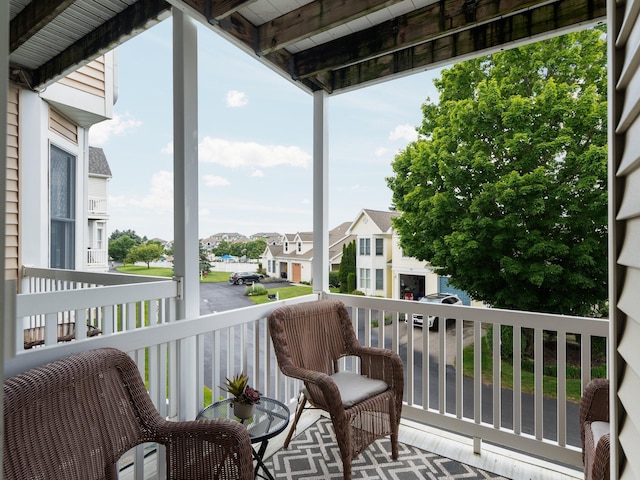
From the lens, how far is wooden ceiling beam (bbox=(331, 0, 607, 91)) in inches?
93.0

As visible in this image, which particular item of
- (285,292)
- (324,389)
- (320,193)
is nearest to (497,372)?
(324,389)

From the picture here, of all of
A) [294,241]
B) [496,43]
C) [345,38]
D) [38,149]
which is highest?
[345,38]

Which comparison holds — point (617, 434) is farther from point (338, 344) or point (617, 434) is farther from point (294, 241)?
point (294, 241)

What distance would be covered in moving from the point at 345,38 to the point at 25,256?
399 cm

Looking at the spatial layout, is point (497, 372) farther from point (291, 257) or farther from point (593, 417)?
point (291, 257)

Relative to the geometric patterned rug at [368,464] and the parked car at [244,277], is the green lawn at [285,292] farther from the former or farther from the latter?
the geometric patterned rug at [368,464]

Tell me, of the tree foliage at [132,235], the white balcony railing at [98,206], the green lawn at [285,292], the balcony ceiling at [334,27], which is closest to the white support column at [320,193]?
the green lawn at [285,292]

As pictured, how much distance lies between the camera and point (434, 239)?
6.95 meters

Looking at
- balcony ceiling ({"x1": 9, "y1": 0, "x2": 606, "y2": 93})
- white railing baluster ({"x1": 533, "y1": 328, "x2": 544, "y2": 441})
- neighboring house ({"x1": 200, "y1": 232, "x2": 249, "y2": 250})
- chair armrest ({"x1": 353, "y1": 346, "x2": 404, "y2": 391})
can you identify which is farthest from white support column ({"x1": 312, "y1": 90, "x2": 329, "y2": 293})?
white railing baluster ({"x1": 533, "y1": 328, "x2": 544, "y2": 441})

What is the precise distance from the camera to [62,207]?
15.3ft

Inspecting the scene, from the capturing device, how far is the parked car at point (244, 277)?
10.1 feet

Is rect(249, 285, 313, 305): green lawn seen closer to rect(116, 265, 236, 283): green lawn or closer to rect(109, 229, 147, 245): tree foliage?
rect(116, 265, 236, 283): green lawn

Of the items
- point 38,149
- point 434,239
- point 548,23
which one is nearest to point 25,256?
point 38,149

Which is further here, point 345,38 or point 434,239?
point 434,239
